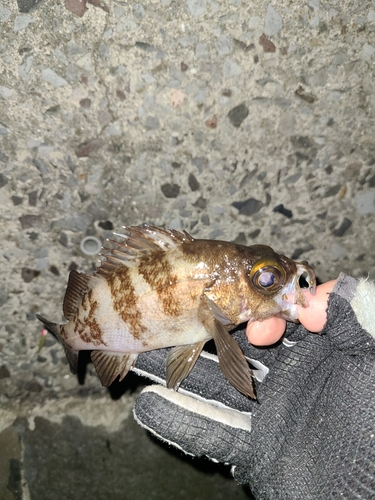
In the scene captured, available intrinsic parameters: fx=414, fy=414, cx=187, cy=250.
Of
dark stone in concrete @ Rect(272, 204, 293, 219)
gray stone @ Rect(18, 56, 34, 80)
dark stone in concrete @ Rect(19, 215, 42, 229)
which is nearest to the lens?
gray stone @ Rect(18, 56, 34, 80)

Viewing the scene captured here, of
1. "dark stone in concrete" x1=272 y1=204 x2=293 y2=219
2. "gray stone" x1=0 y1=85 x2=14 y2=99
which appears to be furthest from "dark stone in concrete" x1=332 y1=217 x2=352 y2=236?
"gray stone" x1=0 y1=85 x2=14 y2=99

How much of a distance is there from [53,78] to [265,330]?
176 cm

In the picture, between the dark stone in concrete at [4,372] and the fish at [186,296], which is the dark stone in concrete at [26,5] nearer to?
the fish at [186,296]

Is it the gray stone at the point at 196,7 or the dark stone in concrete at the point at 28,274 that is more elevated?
the gray stone at the point at 196,7

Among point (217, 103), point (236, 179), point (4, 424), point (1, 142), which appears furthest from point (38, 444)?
point (217, 103)

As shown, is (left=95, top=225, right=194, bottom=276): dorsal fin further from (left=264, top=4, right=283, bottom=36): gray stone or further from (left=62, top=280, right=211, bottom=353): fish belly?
(left=264, top=4, right=283, bottom=36): gray stone

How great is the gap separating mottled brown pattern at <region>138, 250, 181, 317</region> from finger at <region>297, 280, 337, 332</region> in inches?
23.9

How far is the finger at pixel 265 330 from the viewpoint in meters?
2.05

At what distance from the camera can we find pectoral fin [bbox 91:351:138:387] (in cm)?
222

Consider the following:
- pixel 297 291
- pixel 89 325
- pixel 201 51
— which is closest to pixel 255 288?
pixel 297 291

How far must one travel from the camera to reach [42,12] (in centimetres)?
214

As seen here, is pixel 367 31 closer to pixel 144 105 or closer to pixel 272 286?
pixel 144 105

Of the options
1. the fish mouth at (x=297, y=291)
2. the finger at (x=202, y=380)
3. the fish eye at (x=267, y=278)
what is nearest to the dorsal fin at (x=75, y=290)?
the finger at (x=202, y=380)

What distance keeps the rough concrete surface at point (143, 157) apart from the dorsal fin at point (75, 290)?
541mm
